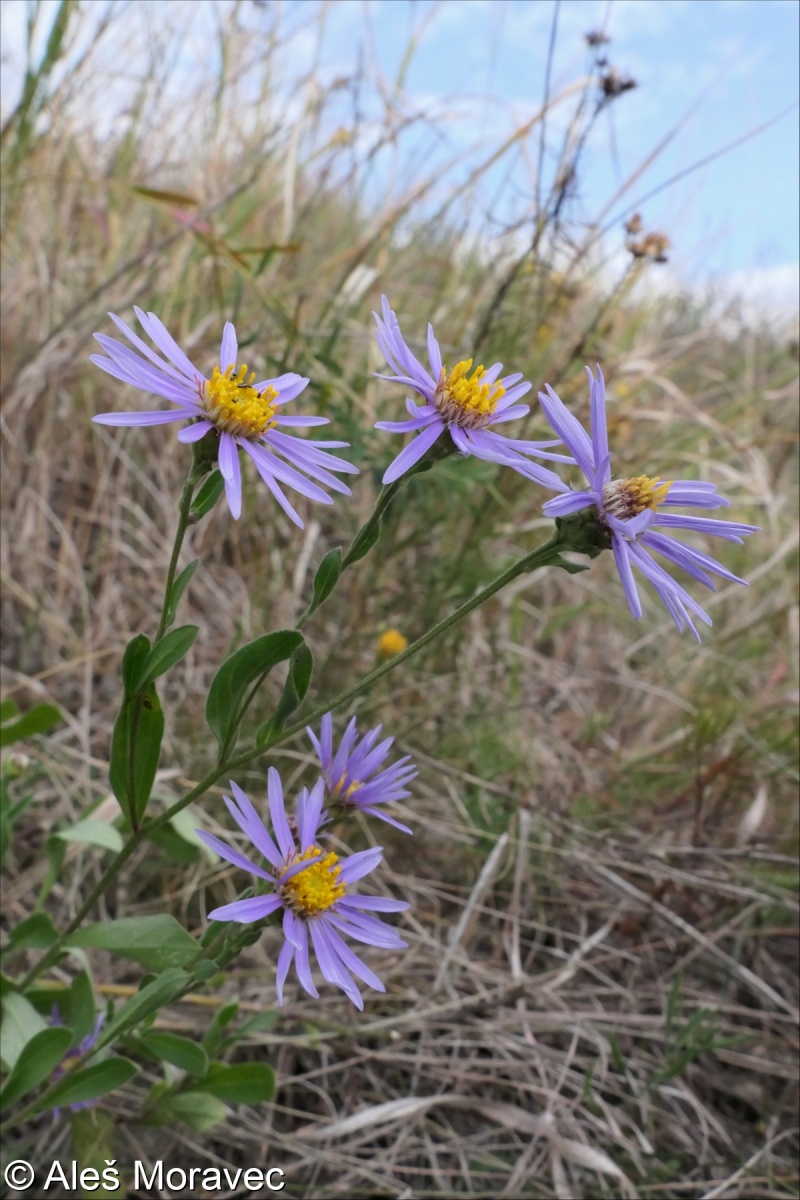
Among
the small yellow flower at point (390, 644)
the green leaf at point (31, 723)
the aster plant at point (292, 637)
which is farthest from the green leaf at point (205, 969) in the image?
the small yellow flower at point (390, 644)

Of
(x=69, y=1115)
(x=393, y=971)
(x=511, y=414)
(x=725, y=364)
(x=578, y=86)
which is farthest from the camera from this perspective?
(x=725, y=364)

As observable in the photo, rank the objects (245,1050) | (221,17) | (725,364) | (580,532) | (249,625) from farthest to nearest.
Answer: (725,364), (221,17), (249,625), (245,1050), (580,532)

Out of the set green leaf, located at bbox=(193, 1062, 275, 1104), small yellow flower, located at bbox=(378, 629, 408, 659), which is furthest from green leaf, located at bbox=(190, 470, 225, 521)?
small yellow flower, located at bbox=(378, 629, 408, 659)

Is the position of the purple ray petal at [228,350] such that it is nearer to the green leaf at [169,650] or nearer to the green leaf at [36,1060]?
the green leaf at [169,650]

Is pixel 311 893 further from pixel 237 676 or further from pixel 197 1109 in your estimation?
pixel 197 1109

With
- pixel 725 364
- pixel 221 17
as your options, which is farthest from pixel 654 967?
pixel 725 364

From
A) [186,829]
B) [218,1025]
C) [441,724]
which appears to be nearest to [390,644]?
[441,724]

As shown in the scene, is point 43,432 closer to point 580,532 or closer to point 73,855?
point 73,855
